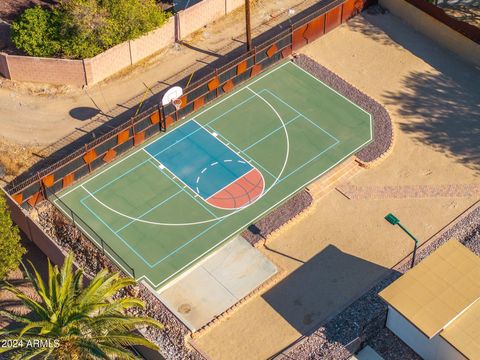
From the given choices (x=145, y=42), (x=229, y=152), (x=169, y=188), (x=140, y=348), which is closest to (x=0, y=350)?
(x=140, y=348)

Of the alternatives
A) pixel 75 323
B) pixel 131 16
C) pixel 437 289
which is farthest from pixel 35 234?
pixel 437 289

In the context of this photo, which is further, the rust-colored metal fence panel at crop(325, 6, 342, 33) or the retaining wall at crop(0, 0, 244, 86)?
the rust-colored metal fence panel at crop(325, 6, 342, 33)

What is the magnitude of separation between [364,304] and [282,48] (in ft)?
72.9

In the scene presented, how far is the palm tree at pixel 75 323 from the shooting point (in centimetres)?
4316

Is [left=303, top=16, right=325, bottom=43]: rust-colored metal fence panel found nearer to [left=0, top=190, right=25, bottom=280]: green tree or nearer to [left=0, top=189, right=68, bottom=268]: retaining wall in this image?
[left=0, top=189, right=68, bottom=268]: retaining wall

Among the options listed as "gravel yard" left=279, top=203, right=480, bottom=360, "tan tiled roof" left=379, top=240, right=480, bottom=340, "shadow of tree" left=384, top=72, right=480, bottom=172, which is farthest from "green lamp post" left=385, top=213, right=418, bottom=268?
"shadow of tree" left=384, top=72, right=480, bottom=172

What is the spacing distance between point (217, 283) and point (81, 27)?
2178 centimetres

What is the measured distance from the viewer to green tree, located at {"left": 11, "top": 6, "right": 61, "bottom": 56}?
63125 mm

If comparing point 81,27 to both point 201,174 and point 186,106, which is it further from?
point 201,174

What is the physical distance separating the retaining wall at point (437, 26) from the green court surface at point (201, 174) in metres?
9.99

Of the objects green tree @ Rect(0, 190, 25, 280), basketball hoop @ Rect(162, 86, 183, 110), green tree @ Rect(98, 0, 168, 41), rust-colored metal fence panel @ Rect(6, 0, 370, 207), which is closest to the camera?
green tree @ Rect(0, 190, 25, 280)

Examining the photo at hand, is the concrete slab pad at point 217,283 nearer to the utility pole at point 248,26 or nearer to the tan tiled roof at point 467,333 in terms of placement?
the tan tiled roof at point 467,333

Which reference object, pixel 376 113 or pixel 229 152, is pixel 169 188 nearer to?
pixel 229 152

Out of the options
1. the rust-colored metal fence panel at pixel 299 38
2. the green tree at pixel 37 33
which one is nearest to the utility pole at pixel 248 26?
the rust-colored metal fence panel at pixel 299 38
